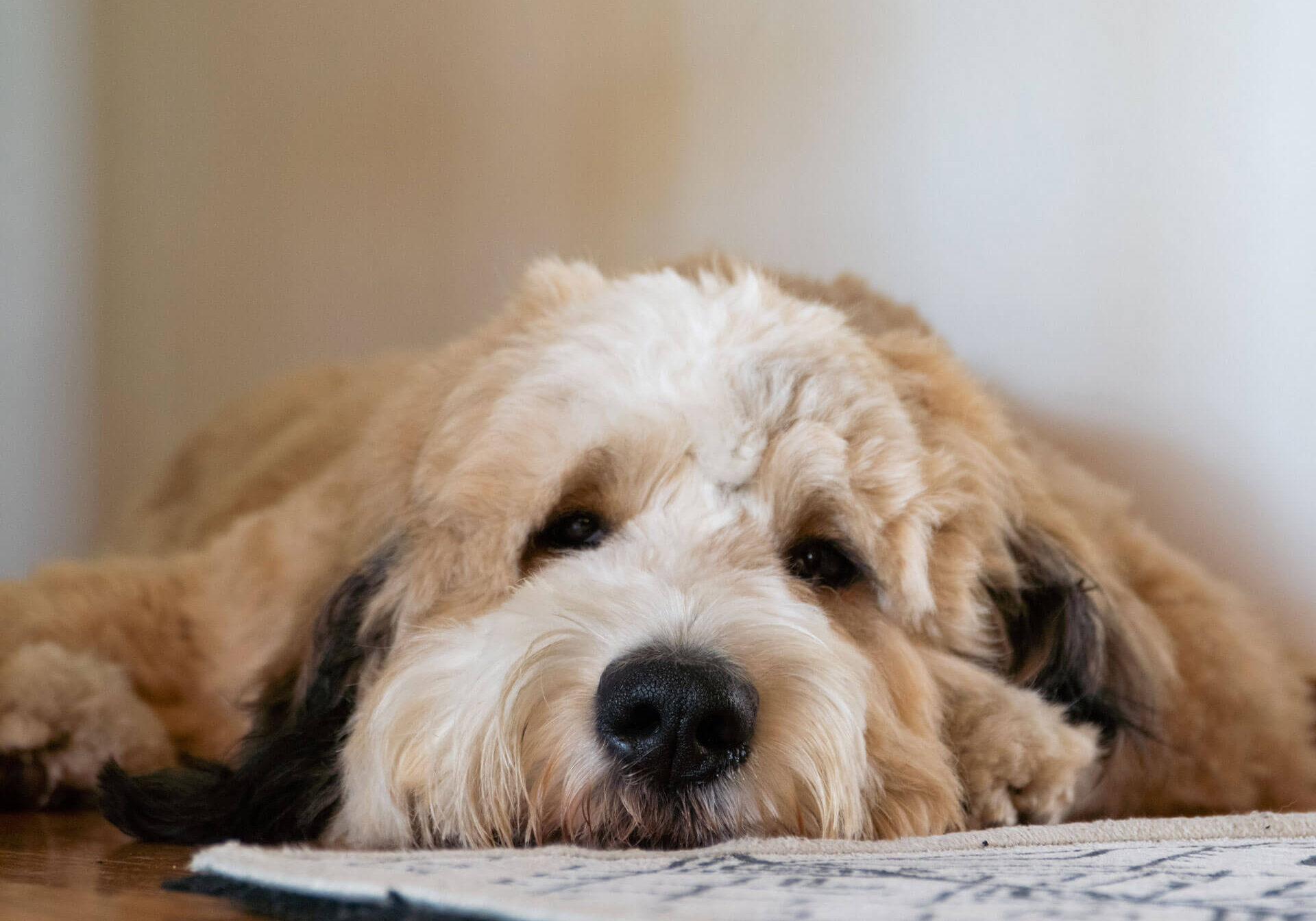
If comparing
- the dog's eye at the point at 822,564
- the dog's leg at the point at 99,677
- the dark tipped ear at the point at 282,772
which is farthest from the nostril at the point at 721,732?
the dog's leg at the point at 99,677

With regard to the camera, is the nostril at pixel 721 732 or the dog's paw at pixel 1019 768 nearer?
the nostril at pixel 721 732

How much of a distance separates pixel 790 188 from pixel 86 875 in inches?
85.6

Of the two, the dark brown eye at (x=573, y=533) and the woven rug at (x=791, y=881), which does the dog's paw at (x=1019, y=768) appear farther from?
the dark brown eye at (x=573, y=533)

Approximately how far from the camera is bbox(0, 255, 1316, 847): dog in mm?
1110

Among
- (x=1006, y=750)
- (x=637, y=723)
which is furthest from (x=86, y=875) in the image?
(x=1006, y=750)

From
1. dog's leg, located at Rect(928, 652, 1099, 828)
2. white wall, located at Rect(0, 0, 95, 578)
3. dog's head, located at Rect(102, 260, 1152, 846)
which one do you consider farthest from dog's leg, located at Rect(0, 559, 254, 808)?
white wall, located at Rect(0, 0, 95, 578)

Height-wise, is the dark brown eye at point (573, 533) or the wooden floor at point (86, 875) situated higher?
the dark brown eye at point (573, 533)

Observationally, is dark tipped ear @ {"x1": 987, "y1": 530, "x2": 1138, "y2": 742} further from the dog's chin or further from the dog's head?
the dog's chin

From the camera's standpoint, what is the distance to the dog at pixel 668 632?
1110mm

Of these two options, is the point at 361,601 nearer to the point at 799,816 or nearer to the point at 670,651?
the point at 670,651

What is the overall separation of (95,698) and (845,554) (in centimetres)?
97

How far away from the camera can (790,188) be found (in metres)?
2.81

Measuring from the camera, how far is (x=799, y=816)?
1119mm

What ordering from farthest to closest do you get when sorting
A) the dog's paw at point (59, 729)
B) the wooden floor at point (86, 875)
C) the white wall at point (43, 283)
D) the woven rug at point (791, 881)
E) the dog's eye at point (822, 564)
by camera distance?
the white wall at point (43, 283), the dog's paw at point (59, 729), the dog's eye at point (822, 564), the wooden floor at point (86, 875), the woven rug at point (791, 881)
